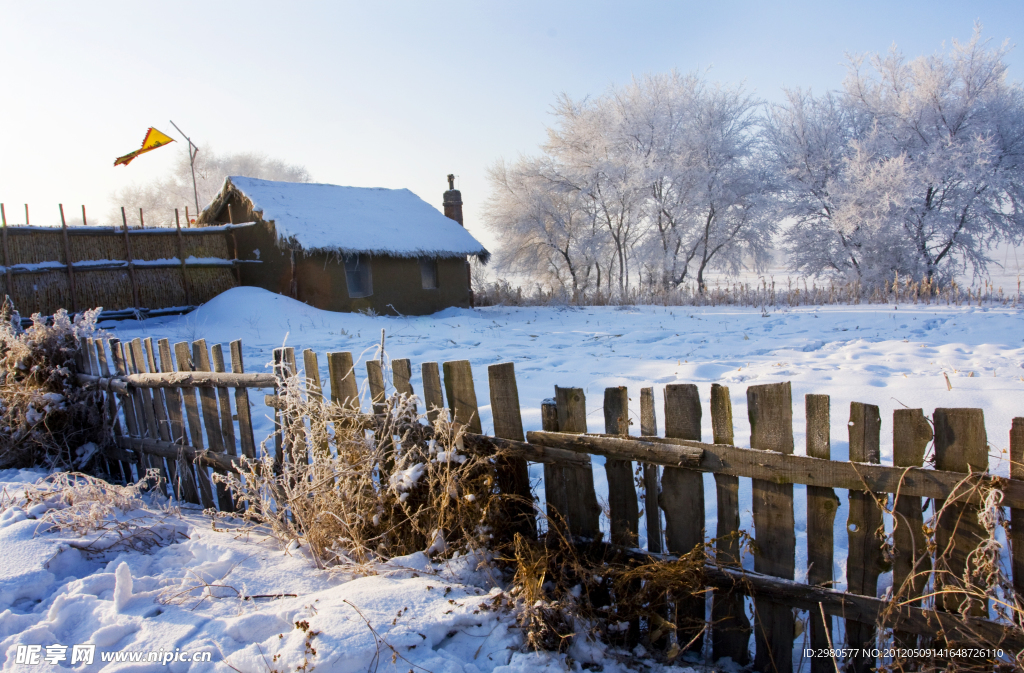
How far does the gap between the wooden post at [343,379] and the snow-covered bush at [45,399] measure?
295 cm

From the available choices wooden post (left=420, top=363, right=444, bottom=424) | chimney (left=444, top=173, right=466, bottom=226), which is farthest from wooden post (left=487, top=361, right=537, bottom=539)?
chimney (left=444, top=173, right=466, bottom=226)

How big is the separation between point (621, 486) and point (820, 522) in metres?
0.77

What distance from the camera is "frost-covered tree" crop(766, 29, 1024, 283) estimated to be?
65.9ft

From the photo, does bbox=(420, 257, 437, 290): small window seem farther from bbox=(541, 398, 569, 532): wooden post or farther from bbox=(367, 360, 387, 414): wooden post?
bbox=(541, 398, 569, 532): wooden post

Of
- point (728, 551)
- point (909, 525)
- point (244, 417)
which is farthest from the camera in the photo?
point (244, 417)

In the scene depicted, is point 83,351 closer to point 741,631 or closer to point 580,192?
point 741,631

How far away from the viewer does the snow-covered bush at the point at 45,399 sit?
449cm

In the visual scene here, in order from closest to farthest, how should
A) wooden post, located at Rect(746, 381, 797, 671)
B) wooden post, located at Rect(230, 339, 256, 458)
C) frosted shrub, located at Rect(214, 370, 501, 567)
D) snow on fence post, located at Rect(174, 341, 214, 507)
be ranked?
wooden post, located at Rect(746, 381, 797, 671), frosted shrub, located at Rect(214, 370, 501, 567), wooden post, located at Rect(230, 339, 256, 458), snow on fence post, located at Rect(174, 341, 214, 507)

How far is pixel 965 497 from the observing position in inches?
71.9

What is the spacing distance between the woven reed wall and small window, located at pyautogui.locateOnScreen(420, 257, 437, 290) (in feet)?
17.4

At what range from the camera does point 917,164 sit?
20.8 metres

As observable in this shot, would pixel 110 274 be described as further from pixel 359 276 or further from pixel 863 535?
pixel 863 535

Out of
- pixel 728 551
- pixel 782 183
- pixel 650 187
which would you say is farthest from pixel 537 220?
pixel 728 551

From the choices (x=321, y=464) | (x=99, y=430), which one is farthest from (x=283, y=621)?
(x=99, y=430)
